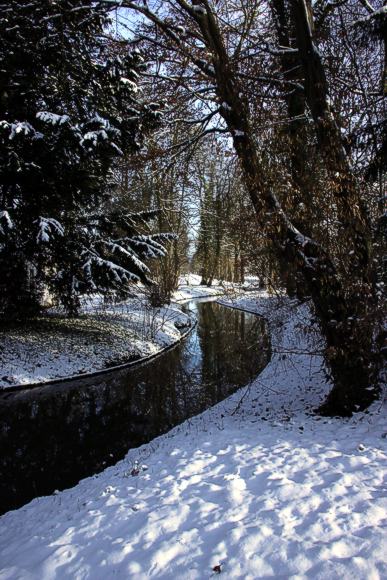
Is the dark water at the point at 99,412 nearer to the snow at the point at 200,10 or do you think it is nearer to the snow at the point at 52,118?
the snow at the point at 200,10

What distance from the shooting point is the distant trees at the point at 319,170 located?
5.88 m

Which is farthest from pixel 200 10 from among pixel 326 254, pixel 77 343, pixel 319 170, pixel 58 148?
pixel 77 343

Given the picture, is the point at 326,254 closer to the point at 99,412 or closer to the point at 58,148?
the point at 99,412

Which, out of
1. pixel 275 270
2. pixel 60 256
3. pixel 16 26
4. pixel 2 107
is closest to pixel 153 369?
pixel 60 256

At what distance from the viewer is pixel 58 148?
10680 mm

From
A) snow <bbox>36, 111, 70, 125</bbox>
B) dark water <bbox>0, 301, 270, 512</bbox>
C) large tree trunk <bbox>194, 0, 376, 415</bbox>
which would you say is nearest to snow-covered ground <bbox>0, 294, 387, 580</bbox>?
large tree trunk <bbox>194, 0, 376, 415</bbox>

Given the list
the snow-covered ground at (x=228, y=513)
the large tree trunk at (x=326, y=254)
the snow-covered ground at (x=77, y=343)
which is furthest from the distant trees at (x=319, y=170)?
the snow-covered ground at (x=77, y=343)

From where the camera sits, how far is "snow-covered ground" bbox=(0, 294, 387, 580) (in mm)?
3066

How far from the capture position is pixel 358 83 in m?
6.95

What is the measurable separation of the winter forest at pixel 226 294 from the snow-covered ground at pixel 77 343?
80 mm

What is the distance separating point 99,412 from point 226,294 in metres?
3.72

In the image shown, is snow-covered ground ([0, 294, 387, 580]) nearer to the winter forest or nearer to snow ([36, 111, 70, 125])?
the winter forest

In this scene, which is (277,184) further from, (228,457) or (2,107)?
(2,107)

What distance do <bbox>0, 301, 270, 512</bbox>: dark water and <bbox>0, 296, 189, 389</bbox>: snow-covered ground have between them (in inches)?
17.2
